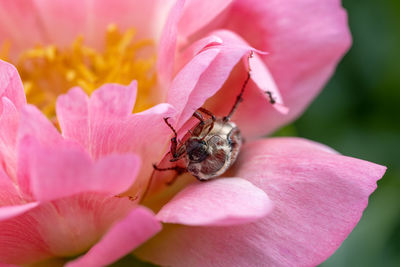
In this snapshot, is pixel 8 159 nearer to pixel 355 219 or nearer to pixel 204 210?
pixel 204 210

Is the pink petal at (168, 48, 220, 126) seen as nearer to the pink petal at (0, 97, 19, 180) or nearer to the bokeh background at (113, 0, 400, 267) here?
the pink petal at (0, 97, 19, 180)

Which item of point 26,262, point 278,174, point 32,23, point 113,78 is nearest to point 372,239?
point 278,174

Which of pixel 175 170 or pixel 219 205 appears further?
pixel 175 170

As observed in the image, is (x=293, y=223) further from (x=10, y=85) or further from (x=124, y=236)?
(x=10, y=85)

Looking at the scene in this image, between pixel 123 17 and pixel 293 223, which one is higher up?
pixel 123 17

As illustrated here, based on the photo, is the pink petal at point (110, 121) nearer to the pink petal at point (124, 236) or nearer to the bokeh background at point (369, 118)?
the pink petal at point (124, 236)

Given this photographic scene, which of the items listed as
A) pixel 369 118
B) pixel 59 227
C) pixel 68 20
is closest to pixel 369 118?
pixel 369 118

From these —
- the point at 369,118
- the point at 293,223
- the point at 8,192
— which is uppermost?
the point at 8,192

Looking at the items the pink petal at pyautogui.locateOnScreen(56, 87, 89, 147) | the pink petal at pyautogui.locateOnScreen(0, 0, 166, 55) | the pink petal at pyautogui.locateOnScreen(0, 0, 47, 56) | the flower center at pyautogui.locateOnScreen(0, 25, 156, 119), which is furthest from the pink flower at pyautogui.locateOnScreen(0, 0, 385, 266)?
the pink petal at pyautogui.locateOnScreen(0, 0, 47, 56)
